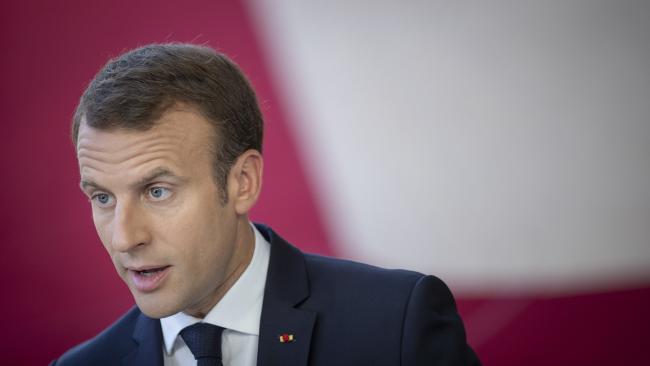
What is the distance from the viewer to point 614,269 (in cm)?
394

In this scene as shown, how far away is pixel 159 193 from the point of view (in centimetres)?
182

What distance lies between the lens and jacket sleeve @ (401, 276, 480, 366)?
6.14 feet

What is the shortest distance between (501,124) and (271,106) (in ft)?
4.13

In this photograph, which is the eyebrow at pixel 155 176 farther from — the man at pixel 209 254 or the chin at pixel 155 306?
the chin at pixel 155 306

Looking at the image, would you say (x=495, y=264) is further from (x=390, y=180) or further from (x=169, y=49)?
(x=169, y=49)

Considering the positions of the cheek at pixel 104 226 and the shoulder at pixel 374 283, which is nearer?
the cheek at pixel 104 226

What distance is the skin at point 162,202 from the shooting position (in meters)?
1.79

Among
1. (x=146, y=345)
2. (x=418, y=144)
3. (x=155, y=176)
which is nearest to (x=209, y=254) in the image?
(x=155, y=176)

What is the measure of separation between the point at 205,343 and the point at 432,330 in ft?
2.00

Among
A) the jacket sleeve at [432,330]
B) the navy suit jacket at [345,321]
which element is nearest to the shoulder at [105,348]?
the navy suit jacket at [345,321]

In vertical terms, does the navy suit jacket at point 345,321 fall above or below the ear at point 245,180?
below

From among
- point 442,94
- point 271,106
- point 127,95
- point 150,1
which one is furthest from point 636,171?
point 127,95

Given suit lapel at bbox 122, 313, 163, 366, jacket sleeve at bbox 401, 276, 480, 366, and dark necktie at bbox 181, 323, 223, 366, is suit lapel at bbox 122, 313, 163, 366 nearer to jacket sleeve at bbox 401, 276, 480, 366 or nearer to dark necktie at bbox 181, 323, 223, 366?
dark necktie at bbox 181, 323, 223, 366

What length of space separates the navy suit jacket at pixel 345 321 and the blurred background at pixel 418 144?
180 centimetres
